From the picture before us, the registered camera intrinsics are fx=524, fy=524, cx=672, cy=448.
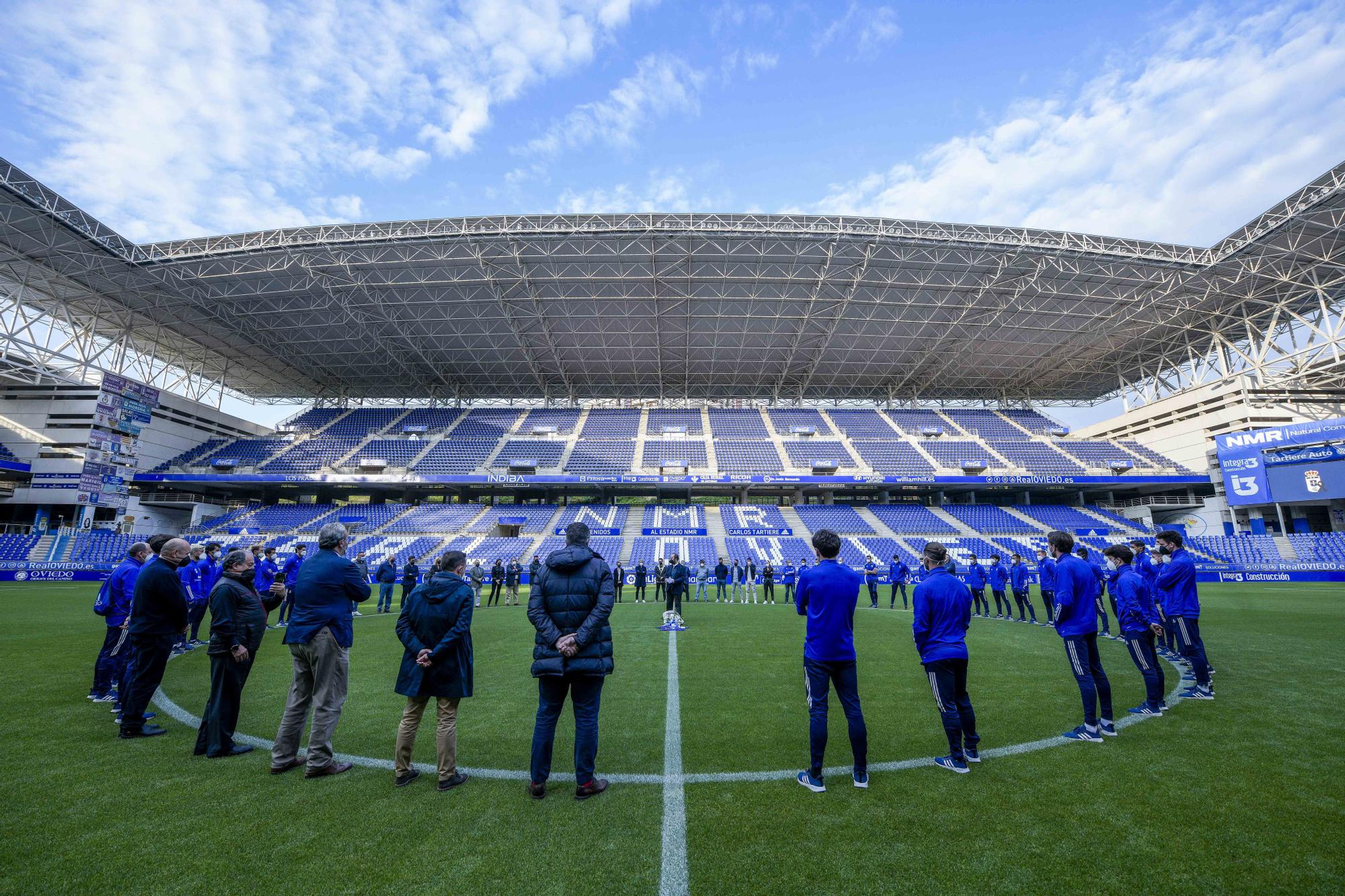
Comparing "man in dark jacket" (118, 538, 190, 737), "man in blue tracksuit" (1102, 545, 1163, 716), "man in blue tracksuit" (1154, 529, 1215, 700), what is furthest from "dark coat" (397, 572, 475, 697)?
"man in blue tracksuit" (1154, 529, 1215, 700)

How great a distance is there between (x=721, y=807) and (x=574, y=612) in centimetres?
161

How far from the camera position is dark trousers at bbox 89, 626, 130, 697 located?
19.6 feet

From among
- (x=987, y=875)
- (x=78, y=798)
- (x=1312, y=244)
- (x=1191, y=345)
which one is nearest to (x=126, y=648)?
(x=78, y=798)

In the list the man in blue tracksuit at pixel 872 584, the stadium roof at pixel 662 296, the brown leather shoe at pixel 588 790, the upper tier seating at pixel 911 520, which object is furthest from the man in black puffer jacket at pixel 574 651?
the upper tier seating at pixel 911 520

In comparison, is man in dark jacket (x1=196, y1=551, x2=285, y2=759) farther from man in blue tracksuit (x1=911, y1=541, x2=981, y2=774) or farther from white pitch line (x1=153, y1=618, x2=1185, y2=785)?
man in blue tracksuit (x1=911, y1=541, x2=981, y2=774)

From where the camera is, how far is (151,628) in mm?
4902

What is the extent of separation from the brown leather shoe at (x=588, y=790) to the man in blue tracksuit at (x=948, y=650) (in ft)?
8.52

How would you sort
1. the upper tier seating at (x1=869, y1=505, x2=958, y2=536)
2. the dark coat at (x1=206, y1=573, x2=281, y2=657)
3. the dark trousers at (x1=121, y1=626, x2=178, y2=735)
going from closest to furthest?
the dark coat at (x1=206, y1=573, x2=281, y2=657) → the dark trousers at (x1=121, y1=626, x2=178, y2=735) → the upper tier seating at (x1=869, y1=505, x2=958, y2=536)

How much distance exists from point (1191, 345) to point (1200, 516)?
38.2 feet

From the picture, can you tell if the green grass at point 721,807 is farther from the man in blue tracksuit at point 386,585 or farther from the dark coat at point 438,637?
the man in blue tracksuit at point 386,585

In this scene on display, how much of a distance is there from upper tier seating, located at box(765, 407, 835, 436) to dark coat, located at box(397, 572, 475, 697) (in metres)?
37.4

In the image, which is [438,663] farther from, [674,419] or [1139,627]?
[674,419]

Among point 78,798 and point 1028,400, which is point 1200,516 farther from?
point 78,798

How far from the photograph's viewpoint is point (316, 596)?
161 inches
